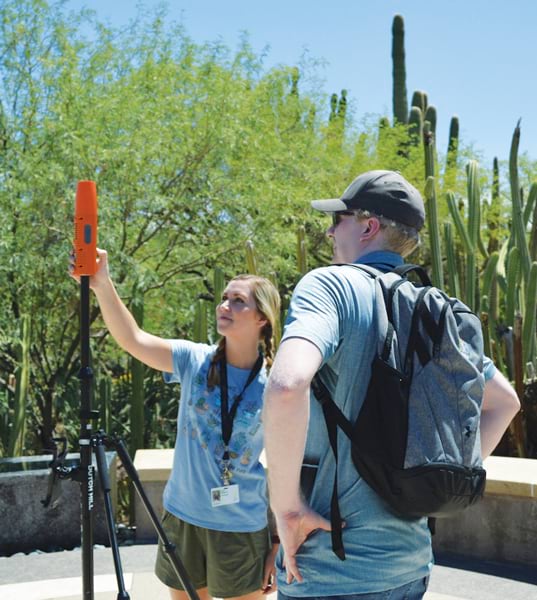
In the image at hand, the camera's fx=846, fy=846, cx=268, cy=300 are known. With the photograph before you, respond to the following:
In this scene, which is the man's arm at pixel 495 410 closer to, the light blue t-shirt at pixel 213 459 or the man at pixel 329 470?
the man at pixel 329 470

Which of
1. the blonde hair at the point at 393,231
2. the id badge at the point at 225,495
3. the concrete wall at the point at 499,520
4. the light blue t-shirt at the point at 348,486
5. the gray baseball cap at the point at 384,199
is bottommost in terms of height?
the concrete wall at the point at 499,520

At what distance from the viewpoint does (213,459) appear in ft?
9.52

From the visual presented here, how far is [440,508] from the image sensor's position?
1.70 meters

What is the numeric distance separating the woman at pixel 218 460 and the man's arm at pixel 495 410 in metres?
1.06

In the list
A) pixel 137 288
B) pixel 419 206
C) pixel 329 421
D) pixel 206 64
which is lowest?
pixel 329 421

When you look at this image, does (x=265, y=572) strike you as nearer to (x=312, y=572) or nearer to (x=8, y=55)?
(x=312, y=572)

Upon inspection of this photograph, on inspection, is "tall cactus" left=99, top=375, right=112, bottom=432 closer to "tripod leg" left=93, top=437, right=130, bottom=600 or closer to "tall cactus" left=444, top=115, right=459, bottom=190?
"tripod leg" left=93, top=437, right=130, bottom=600

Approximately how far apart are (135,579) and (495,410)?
3144 millimetres

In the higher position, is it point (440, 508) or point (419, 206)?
point (419, 206)

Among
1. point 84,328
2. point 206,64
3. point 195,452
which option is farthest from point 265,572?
point 206,64

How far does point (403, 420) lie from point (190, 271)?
36.1ft

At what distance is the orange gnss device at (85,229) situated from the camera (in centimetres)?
251

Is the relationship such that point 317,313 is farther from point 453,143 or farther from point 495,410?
point 453,143

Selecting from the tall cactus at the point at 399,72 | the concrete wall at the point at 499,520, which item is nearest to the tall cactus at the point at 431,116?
the tall cactus at the point at 399,72
